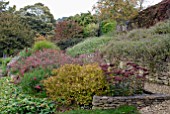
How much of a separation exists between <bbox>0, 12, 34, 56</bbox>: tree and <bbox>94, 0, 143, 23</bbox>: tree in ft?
26.9

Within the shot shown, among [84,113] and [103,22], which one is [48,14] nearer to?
[103,22]

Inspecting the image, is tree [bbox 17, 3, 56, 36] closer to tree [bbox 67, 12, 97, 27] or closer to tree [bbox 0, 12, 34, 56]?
tree [bbox 0, 12, 34, 56]

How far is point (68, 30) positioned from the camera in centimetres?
2078

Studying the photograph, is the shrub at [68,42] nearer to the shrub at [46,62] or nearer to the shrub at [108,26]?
the shrub at [108,26]

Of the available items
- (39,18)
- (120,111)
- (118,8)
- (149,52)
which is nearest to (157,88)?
(149,52)

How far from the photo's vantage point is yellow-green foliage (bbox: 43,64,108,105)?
20.0 feet

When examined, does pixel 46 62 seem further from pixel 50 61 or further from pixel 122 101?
pixel 122 101

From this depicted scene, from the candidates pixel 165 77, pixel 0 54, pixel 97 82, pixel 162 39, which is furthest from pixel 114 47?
pixel 0 54

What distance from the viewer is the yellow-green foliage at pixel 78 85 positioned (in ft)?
20.0

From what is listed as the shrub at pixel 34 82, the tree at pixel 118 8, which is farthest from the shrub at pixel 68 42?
the shrub at pixel 34 82

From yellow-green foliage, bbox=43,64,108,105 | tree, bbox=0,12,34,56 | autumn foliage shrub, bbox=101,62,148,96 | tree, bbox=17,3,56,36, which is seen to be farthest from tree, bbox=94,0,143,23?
tree, bbox=17,3,56,36

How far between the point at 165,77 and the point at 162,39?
1393 millimetres

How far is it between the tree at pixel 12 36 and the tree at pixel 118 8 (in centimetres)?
819

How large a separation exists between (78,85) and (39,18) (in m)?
A: 26.8
